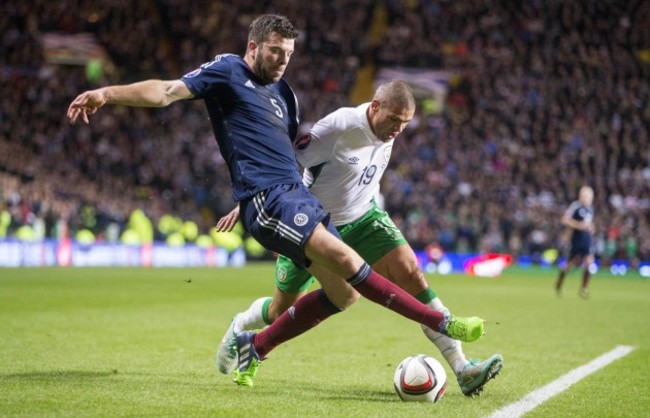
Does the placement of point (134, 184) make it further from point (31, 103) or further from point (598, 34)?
point (598, 34)

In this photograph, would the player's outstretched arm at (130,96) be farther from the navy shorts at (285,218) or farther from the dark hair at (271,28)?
the navy shorts at (285,218)

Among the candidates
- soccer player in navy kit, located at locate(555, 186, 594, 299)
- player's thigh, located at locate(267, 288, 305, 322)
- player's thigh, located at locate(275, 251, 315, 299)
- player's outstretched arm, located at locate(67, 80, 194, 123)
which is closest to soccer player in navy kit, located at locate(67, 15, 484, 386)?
player's outstretched arm, located at locate(67, 80, 194, 123)

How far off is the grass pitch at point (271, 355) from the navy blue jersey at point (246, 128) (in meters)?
1.32

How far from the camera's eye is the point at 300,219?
18.2 ft

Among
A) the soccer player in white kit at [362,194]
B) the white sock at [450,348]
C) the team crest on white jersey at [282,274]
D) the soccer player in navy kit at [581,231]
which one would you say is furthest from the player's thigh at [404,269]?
the soccer player in navy kit at [581,231]

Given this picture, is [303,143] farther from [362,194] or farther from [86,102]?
[86,102]

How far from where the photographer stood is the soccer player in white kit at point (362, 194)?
620cm

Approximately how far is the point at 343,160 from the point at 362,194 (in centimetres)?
31

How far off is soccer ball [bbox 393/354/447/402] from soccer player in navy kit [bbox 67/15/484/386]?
447 millimetres

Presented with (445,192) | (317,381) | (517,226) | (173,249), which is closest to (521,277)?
(517,226)

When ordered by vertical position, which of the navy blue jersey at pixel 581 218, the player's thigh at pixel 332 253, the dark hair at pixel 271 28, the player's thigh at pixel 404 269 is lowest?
the navy blue jersey at pixel 581 218

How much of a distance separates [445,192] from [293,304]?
2358 cm

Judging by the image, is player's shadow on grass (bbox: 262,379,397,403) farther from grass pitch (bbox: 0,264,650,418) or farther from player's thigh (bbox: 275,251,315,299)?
player's thigh (bbox: 275,251,315,299)

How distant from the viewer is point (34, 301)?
13.0 metres
